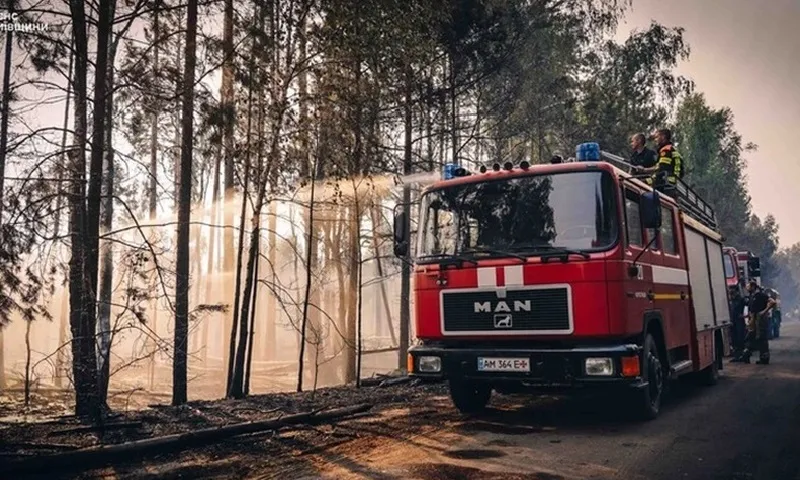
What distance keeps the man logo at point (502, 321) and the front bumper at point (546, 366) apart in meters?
0.25

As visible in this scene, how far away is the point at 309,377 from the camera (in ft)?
83.7

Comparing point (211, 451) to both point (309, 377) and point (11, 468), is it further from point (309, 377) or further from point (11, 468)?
point (309, 377)

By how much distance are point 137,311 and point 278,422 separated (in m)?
2.40

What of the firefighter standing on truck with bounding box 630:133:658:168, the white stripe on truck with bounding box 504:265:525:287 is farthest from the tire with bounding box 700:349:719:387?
the white stripe on truck with bounding box 504:265:525:287

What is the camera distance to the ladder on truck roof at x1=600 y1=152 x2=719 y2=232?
7734 millimetres

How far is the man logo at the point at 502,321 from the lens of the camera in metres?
6.46

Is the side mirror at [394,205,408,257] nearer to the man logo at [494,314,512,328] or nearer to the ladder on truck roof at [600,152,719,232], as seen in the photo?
the man logo at [494,314,512,328]

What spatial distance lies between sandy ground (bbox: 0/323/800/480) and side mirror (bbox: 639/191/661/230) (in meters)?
2.18

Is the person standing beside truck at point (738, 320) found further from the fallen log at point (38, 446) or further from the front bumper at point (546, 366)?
the fallen log at point (38, 446)

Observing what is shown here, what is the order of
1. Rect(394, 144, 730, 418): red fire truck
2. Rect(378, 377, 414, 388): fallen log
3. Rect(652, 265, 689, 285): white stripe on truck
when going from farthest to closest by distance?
Rect(378, 377, 414, 388): fallen log → Rect(652, 265, 689, 285): white stripe on truck → Rect(394, 144, 730, 418): red fire truck

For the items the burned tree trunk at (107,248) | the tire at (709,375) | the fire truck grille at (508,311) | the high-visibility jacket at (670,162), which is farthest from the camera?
the tire at (709,375)

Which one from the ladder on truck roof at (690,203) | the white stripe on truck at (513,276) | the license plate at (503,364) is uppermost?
the ladder on truck roof at (690,203)

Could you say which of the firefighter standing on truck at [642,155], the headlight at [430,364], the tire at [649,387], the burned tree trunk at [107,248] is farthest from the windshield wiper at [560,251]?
the burned tree trunk at [107,248]

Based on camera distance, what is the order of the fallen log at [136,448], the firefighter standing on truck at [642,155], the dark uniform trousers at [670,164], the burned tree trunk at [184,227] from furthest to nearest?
the firefighter standing on truck at [642,155]
the burned tree trunk at [184,227]
the dark uniform trousers at [670,164]
the fallen log at [136,448]
